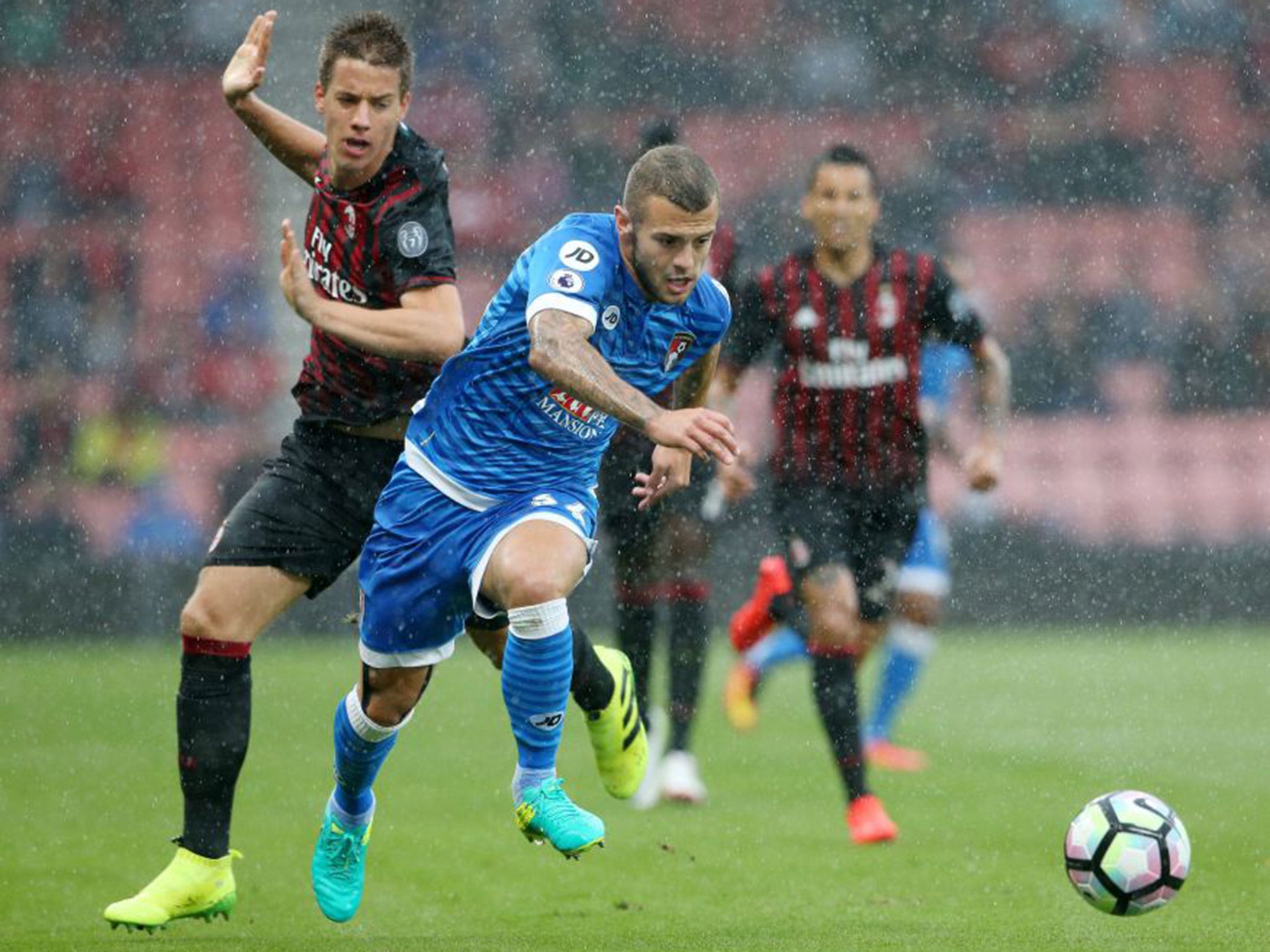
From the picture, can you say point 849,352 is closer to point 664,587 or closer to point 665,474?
point 664,587

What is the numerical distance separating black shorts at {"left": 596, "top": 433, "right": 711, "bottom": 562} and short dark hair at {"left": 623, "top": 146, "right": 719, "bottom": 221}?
2.31 meters

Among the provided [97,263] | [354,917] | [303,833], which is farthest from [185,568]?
[354,917]

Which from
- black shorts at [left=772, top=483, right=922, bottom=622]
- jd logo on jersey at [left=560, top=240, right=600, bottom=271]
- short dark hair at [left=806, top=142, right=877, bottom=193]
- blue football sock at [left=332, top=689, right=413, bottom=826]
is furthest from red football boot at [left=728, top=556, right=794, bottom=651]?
jd logo on jersey at [left=560, top=240, right=600, bottom=271]

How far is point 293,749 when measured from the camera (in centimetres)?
779

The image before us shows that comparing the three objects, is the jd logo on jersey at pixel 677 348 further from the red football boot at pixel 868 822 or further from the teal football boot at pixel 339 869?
the red football boot at pixel 868 822

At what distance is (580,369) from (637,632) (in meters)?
2.80

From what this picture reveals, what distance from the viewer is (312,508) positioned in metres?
4.76

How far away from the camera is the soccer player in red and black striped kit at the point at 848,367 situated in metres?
6.46

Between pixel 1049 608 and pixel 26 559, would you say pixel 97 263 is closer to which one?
pixel 26 559

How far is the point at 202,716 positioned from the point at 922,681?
20.3 ft

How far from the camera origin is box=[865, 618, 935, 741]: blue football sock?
24.7ft

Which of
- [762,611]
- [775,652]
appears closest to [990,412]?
[762,611]

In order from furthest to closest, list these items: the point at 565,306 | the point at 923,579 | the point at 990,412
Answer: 1. the point at 923,579
2. the point at 990,412
3. the point at 565,306

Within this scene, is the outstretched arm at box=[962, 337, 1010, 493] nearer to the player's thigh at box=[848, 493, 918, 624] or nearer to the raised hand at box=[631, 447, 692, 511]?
the player's thigh at box=[848, 493, 918, 624]
